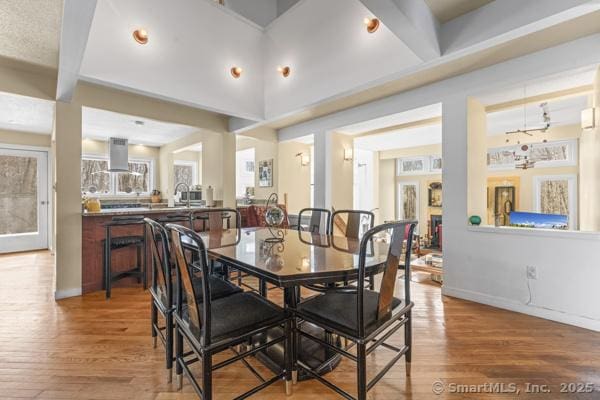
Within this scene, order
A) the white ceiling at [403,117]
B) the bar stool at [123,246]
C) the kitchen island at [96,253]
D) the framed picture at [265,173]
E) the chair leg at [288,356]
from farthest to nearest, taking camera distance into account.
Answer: the framed picture at [265,173] < the white ceiling at [403,117] < the kitchen island at [96,253] < the bar stool at [123,246] < the chair leg at [288,356]

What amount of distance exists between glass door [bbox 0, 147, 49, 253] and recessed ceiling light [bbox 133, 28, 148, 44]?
461cm

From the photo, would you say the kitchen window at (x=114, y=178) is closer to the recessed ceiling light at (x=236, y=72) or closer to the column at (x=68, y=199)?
the column at (x=68, y=199)

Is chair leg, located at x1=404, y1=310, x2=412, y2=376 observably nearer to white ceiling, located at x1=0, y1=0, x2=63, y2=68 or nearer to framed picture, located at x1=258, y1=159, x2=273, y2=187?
white ceiling, located at x1=0, y1=0, x2=63, y2=68

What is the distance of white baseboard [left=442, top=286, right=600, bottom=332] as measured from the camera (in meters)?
2.39

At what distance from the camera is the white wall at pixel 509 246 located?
2.41 metres

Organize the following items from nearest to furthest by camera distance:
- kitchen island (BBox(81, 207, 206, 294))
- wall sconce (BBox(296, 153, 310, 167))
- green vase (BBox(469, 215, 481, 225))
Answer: green vase (BBox(469, 215, 481, 225)), kitchen island (BBox(81, 207, 206, 294)), wall sconce (BBox(296, 153, 310, 167))

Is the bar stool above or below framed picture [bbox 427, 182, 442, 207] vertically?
below

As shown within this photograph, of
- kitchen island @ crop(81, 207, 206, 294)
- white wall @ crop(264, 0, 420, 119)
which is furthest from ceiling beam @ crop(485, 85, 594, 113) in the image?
kitchen island @ crop(81, 207, 206, 294)

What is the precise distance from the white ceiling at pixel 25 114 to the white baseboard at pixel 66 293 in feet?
7.13

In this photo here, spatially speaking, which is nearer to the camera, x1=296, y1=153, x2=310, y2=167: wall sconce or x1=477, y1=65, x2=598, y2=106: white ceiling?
x1=477, y1=65, x2=598, y2=106: white ceiling

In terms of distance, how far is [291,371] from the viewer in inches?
62.6

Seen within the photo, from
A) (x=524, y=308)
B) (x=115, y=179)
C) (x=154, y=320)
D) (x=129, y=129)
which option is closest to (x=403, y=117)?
(x=524, y=308)

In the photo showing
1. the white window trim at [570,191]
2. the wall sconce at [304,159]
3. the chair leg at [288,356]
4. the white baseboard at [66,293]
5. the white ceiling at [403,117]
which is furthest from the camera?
the wall sconce at [304,159]

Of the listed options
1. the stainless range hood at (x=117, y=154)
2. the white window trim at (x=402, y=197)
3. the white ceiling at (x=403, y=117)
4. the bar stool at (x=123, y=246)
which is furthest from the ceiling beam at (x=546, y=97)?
the stainless range hood at (x=117, y=154)
